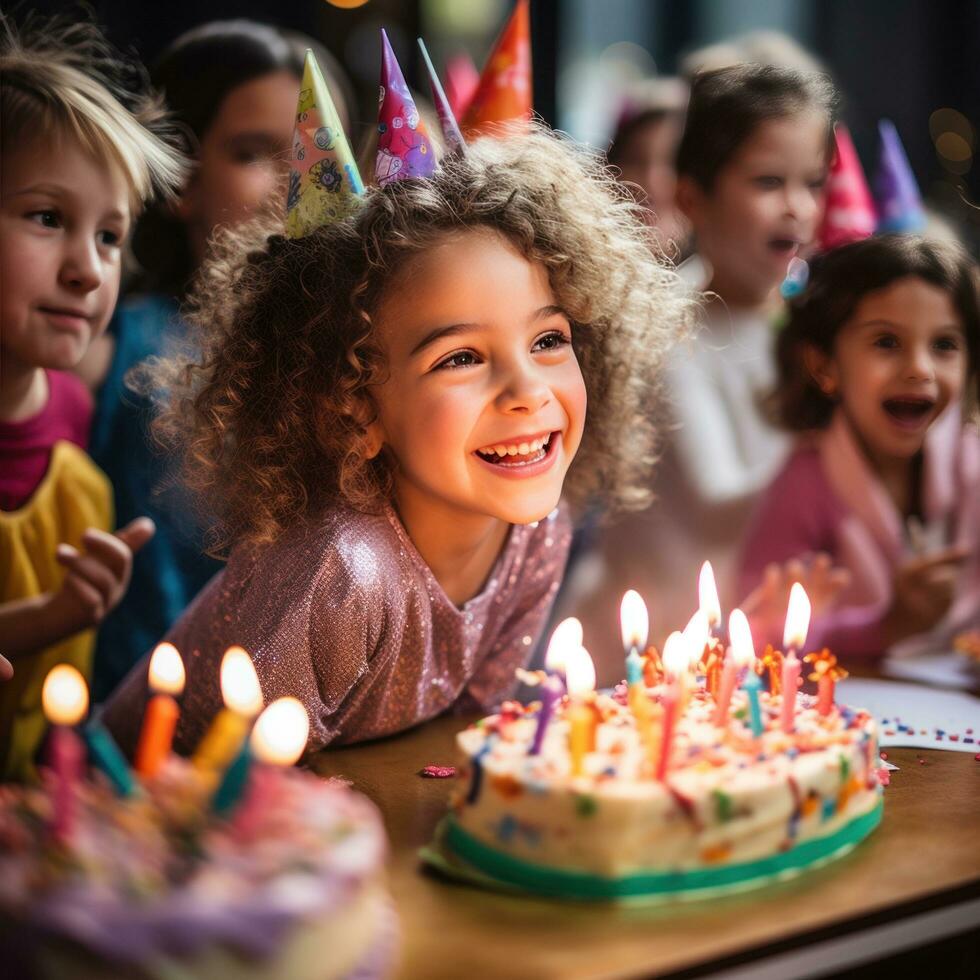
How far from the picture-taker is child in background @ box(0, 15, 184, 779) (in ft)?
4.39

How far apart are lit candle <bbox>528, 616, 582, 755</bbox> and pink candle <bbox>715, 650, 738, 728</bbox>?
0.45ft

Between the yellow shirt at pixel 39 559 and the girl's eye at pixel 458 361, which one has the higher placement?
the girl's eye at pixel 458 361

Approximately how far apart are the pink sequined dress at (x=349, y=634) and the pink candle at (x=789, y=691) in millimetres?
446

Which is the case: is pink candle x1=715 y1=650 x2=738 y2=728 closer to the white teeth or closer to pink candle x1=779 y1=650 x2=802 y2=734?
pink candle x1=779 y1=650 x2=802 y2=734

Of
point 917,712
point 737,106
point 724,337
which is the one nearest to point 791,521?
point 724,337

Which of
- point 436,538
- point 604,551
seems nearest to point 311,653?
A: point 436,538

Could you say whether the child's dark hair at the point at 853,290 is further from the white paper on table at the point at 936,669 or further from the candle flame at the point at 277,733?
the candle flame at the point at 277,733

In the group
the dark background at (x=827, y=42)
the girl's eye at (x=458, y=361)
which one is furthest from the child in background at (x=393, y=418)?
the dark background at (x=827, y=42)

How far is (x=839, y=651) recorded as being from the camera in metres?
1.83

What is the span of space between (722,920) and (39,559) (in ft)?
2.87

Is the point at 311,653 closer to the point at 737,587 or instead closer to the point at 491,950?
the point at 491,950

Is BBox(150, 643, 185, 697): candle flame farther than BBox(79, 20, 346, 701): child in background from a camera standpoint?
No

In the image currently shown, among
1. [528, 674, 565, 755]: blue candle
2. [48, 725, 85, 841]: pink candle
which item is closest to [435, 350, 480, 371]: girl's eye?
[528, 674, 565, 755]: blue candle

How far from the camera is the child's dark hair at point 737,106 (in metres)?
1.68
